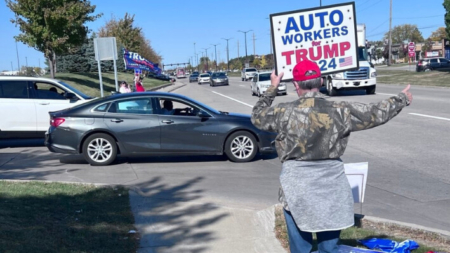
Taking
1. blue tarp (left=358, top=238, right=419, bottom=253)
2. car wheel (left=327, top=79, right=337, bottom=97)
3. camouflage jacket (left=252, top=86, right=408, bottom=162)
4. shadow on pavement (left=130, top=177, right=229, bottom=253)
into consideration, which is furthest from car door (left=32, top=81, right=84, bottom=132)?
car wheel (left=327, top=79, right=337, bottom=97)

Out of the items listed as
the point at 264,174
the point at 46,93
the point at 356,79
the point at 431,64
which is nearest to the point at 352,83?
the point at 356,79

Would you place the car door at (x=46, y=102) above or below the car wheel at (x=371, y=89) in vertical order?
above

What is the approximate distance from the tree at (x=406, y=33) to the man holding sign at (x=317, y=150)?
509ft

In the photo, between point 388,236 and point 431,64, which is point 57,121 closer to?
point 388,236

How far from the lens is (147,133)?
1110cm

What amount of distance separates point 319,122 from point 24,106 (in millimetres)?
11610

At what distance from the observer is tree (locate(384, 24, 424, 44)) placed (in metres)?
150

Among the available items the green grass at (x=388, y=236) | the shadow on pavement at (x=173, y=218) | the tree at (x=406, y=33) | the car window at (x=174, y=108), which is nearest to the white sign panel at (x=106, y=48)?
the car window at (x=174, y=108)

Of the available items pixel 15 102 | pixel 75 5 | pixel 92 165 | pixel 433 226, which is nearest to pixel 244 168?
pixel 92 165

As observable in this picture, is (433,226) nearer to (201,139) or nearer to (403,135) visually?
(201,139)

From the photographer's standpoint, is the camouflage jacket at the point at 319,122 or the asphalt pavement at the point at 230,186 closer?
the camouflage jacket at the point at 319,122

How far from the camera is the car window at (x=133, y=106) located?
444 inches

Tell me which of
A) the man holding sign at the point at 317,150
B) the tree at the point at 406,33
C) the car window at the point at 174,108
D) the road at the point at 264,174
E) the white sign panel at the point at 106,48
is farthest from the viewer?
the tree at the point at 406,33

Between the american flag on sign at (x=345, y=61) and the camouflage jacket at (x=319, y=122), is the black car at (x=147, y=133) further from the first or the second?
the camouflage jacket at (x=319, y=122)
